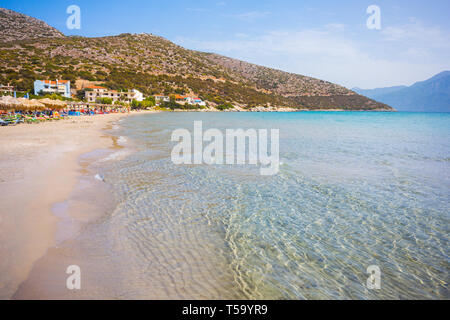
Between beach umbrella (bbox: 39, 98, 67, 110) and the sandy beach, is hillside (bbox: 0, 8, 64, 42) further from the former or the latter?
the sandy beach

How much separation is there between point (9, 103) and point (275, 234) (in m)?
34.5

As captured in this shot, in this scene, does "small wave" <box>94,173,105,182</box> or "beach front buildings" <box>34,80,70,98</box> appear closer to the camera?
"small wave" <box>94,173,105,182</box>

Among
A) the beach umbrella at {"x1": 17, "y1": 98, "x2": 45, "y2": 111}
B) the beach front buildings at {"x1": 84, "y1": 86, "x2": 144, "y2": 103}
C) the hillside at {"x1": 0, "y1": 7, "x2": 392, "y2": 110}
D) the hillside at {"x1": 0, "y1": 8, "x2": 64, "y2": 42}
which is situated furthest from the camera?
Answer: the hillside at {"x1": 0, "y1": 8, "x2": 64, "y2": 42}

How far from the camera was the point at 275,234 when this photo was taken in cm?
531

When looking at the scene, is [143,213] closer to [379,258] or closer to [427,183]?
[379,258]

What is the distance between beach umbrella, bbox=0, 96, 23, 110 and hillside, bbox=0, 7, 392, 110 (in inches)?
1575

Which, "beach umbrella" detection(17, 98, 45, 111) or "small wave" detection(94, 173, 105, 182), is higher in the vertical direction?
"beach umbrella" detection(17, 98, 45, 111)

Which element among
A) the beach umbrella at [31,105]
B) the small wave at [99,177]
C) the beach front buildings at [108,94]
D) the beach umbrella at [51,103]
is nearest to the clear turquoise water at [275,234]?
the small wave at [99,177]

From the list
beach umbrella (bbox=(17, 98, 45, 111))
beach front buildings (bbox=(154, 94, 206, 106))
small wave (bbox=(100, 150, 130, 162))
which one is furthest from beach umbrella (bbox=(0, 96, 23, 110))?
beach front buildings (bbox=(154, 94, 206, 106))

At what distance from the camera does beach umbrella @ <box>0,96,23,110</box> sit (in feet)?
92.7

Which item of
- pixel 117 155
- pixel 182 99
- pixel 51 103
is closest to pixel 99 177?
pixel 117 155

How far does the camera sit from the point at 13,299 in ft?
10.4

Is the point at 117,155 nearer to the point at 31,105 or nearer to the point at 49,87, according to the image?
the point at 31,105
